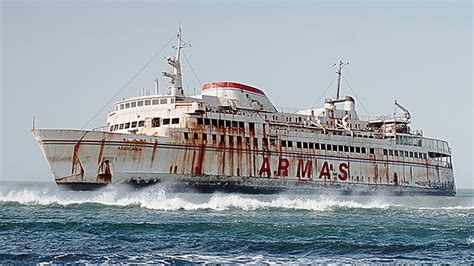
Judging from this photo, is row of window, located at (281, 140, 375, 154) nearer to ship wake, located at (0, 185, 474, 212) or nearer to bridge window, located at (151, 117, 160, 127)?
ship wake, located at (0, 185, 474, 212)

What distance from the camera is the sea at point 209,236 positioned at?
628 inches

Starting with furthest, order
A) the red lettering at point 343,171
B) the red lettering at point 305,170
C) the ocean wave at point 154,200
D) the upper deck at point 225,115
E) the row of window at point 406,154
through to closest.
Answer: the row of window at point 406,154 → the red lettering at point 343,171 → the red lettering at point 305,170 → the upper deck at point 225,115 → the ocean wave at point 154,200

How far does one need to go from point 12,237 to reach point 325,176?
96.5 feet

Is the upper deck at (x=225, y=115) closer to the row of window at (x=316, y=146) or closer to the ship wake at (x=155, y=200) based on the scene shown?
the row of window at (x=316, y=146)

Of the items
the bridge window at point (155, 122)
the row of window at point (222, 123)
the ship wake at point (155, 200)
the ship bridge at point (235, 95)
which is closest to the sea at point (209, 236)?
the ship wake at point (155, 200)

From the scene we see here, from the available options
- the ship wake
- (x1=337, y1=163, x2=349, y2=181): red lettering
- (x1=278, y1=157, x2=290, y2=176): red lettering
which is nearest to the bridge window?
the ship wake

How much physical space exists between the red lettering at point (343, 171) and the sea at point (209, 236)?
11420mm

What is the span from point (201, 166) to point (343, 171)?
1335 centimetres

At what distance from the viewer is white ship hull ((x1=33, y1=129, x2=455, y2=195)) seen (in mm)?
34719

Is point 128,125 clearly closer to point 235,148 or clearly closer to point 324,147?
point 235,148

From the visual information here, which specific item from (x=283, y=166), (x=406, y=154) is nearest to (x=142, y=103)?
(x=283, y=166)

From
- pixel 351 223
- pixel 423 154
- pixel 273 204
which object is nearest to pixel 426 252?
pixel 351 223

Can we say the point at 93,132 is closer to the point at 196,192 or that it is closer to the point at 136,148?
the point at 136,148

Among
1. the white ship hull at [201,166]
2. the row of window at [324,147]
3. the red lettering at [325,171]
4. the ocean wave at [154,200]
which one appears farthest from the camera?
the red lettering at [325,171]
